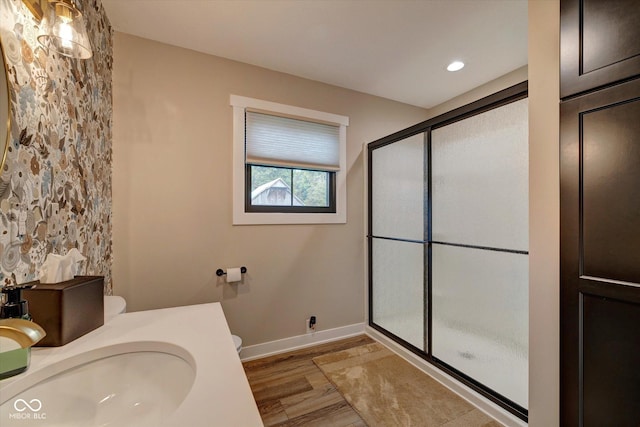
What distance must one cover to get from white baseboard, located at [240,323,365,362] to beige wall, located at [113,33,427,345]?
6 cm

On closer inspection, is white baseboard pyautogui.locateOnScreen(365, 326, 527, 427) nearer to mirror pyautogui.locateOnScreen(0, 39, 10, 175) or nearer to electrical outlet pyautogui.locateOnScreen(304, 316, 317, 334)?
electrical outlet pyautogui.locateOnScreen(304, 316, 317, 334)

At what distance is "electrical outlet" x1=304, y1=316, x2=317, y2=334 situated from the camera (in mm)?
2402

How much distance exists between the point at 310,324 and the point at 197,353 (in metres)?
1.78

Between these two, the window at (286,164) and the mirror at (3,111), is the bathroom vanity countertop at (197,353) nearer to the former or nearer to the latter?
the mirror at (3,111)

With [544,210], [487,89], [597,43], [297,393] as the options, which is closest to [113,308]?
[297,393]

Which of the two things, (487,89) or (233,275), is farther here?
(487,89)

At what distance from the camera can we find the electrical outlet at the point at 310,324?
2402mm

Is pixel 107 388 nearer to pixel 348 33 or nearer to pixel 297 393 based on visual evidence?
pixel 297 393

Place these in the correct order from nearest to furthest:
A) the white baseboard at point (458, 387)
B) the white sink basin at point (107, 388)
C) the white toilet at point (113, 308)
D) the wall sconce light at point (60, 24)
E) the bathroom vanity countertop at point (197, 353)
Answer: the bathroom vanity countertop at point (197, 353)
the white sink basin at point (107, 388)
the wall sconce light at point (60, 24)
the white toilet at point (113, 308)
the white baseboard at point (458, 387)

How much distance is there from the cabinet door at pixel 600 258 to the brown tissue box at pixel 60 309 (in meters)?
1.78

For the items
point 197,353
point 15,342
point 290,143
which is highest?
point 290,143

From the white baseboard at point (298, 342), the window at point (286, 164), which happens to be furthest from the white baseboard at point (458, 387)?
the window at point (286, 164)

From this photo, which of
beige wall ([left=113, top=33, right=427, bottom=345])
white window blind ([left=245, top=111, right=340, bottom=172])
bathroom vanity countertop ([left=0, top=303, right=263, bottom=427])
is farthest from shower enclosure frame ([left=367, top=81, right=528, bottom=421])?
bathroom vanity countertop ([left=0, top=303, right=263, bottom=427])

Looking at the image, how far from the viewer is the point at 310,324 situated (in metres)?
2.41
